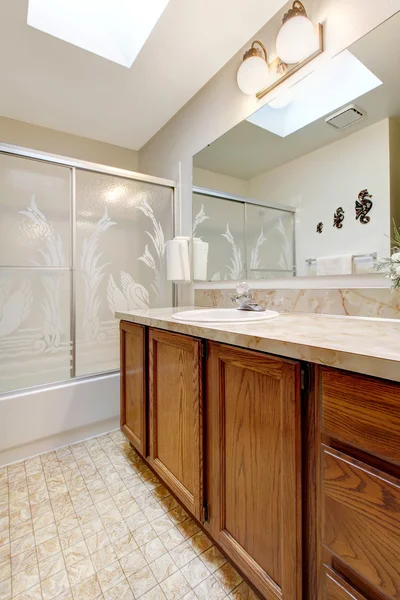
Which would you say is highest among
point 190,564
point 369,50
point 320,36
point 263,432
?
point 320,36

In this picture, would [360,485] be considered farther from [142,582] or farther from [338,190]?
[338,190]

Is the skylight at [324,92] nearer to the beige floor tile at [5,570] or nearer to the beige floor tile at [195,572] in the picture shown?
the beige floor tile at [195,572]

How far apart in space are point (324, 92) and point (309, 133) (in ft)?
0.51

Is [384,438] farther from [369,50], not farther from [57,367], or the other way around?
[57,367]

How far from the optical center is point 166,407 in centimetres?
115

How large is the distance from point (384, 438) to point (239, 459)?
A: 16.9 inches

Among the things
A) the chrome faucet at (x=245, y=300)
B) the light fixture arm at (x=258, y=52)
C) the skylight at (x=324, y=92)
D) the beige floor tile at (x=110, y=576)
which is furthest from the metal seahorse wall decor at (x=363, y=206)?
Result: the beige floor tile at (x=110, y=576)

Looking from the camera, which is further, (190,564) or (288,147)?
(288,147)

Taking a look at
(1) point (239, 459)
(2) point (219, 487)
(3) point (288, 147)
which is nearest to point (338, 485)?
(1) point (239, 459)

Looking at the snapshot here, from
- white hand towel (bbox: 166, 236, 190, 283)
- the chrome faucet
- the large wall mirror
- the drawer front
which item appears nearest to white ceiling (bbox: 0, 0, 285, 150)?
the large wall mirror

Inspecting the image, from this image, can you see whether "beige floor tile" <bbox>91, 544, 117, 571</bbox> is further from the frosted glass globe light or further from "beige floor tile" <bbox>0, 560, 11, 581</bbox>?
the frosted glass globe light

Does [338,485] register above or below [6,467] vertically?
above

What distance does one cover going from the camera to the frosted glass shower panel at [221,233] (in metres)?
1.67

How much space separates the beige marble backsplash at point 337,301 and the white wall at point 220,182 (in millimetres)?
595
